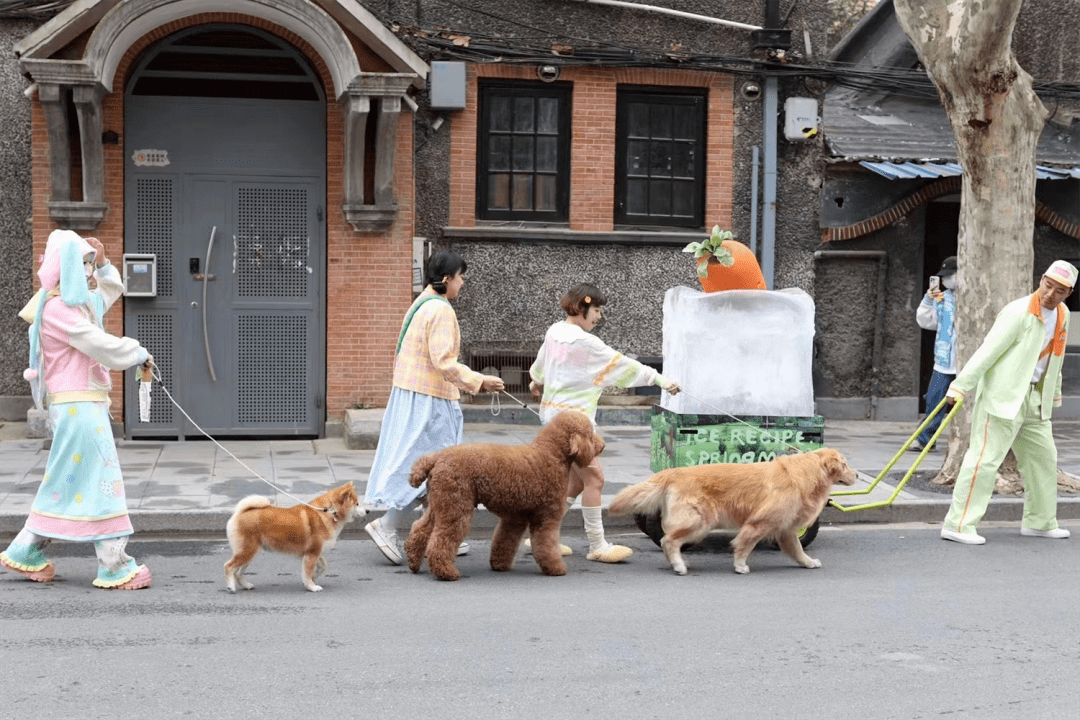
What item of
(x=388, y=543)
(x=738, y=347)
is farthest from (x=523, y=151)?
(x=388, y=543)

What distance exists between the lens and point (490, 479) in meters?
6.91

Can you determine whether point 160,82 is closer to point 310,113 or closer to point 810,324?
point 310,113

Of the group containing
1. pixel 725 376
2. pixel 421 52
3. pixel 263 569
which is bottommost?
pixel 263 569

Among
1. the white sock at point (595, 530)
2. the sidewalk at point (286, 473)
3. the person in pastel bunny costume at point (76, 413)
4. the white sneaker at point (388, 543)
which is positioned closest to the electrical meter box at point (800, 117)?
the sidewalk at point (286, 473)

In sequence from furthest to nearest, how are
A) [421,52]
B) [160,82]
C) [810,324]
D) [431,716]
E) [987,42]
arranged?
[421,52]
[160,82]
[987,42]
[810,324]
[431,716]

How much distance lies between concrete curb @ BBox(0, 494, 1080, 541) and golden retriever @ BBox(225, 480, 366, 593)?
175 centimetres

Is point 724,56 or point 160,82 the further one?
point 724,56

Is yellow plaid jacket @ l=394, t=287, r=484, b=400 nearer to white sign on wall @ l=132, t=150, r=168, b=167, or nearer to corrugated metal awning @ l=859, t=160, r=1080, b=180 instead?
white sign on wall @ l=132, t=150, r=168, b=167

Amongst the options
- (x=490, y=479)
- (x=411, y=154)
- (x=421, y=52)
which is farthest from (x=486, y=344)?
(x=490, y=479)

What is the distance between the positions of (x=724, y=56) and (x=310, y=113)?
15.0 feet

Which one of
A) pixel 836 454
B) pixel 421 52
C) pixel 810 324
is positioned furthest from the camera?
pixel 421 52

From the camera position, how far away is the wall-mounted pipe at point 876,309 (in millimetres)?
14398

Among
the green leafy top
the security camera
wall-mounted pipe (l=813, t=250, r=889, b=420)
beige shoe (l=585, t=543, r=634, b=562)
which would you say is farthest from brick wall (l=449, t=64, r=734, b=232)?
beige shoe (l=585, t=543, r=634, b=562)

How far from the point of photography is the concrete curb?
856 centimetres
